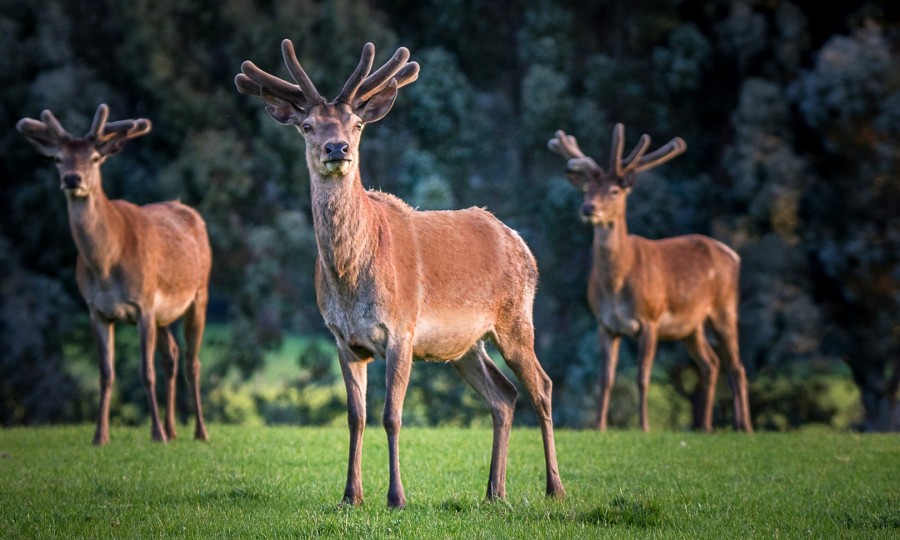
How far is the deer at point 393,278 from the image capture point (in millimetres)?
8750

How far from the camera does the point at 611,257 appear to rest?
54.5ft

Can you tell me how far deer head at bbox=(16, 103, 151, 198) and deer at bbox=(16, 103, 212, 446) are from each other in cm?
1

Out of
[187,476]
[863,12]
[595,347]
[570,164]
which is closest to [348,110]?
[187,476]

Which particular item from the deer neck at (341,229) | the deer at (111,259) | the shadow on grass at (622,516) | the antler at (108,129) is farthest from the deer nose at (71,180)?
the shadow on grass at (622,516)

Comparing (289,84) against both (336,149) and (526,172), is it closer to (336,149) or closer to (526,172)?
(336,149)

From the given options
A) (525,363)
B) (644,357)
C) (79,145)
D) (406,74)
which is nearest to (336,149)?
(406,74)

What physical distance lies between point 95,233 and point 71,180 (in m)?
0.59

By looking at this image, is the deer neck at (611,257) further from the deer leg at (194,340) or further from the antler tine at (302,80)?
the antler tine at (302,80)

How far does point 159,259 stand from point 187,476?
12.8 ft

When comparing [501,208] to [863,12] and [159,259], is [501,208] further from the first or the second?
[159,259]

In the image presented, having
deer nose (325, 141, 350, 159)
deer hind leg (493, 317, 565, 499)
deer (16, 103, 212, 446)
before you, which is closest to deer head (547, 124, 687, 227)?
deer (16, 103, 212, 446)

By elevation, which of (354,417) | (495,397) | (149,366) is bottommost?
(354,417)

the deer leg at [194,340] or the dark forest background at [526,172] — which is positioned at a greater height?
the dark forest background at [526,172]

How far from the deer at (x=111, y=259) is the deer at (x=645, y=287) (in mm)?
5272
